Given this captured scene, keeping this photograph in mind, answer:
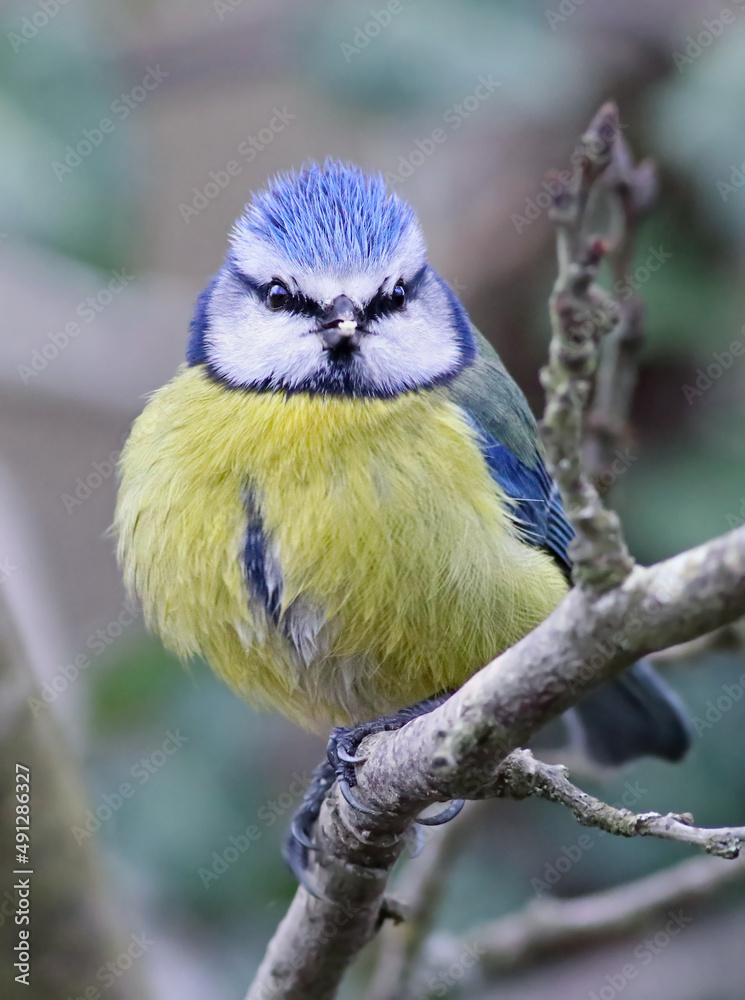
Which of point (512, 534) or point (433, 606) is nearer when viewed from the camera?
point (433, 606)

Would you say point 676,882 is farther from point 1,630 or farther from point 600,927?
point 1,630

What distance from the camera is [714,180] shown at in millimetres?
2844

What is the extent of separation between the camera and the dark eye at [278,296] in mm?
2451

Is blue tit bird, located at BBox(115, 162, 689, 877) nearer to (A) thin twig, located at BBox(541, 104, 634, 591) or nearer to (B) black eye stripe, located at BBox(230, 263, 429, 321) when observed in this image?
(B) black eye stripe, located at BBox(230, 263, 429, 321)

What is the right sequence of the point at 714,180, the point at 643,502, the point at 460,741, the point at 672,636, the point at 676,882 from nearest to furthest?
the point at 672,636
the point at 460,741
the point at 676,882
the point at 714,180
the point at 643,502

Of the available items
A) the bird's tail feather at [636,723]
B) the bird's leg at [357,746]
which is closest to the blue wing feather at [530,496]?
the bird's leg at [357,746]

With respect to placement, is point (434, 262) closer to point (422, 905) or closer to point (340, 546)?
point (340, 546)

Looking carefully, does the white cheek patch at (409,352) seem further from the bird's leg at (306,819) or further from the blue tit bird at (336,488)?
the bird's leg at (306,819)

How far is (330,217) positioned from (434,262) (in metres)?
1.52

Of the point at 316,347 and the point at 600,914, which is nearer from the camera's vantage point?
the point at 316,347

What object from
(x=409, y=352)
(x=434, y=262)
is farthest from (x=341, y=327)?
(x=434, y=262)

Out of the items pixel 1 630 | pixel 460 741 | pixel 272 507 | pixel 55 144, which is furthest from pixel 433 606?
pixel 55 144

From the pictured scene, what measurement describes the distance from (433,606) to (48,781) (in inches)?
35.6

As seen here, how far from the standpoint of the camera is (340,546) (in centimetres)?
213
